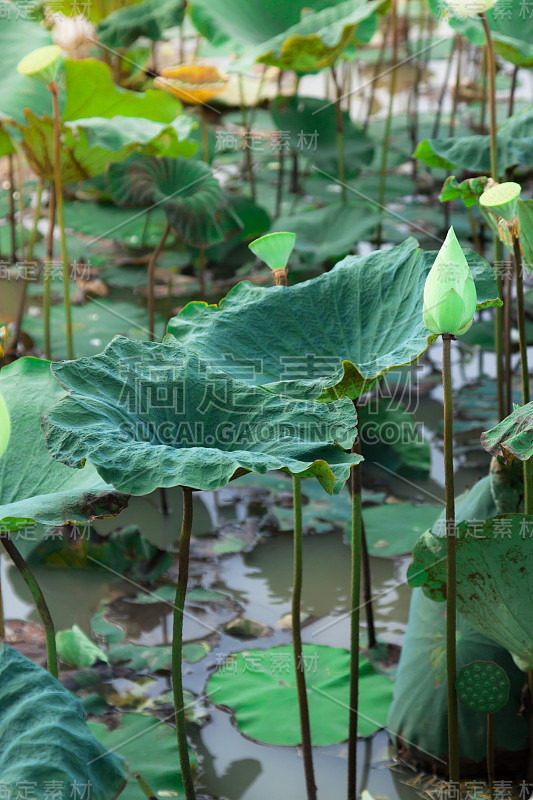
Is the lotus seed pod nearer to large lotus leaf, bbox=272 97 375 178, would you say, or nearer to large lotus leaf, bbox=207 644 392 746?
large lotus leaf, bbox=207 644 392 746

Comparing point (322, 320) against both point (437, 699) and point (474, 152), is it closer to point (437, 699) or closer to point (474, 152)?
point (437, 699)

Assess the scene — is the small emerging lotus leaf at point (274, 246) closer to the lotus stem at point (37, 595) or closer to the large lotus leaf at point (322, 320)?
the large lotus leaf at point (322, 320)

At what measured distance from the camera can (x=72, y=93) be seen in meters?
2.22

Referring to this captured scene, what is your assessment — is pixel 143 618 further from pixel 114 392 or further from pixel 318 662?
pixel 114 392

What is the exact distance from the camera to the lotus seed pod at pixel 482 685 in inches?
43.3

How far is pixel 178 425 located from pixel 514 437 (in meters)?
0.38

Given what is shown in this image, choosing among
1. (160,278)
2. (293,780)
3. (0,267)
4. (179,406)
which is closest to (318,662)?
(293,780)

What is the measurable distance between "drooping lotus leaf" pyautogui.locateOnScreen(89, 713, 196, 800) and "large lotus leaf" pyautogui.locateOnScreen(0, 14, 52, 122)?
140 cm

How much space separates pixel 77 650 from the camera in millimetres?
1606

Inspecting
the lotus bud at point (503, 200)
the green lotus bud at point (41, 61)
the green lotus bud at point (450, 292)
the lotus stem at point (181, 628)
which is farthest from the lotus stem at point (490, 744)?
the green lotus bud at point (41, 61)

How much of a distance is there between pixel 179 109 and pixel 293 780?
1818mm

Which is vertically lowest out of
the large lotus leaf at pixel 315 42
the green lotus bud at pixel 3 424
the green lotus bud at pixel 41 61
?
the green lotus bud at pixel 3 424

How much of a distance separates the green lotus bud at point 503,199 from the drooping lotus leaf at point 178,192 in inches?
50.1

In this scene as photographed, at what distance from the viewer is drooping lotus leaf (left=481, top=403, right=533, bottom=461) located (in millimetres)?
945
